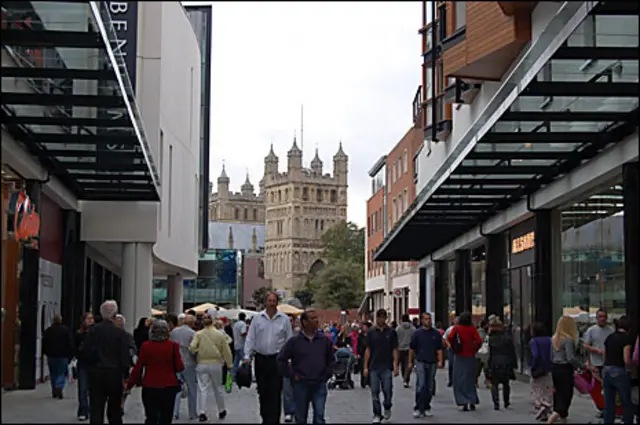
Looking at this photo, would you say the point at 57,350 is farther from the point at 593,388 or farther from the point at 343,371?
the point at 593,388

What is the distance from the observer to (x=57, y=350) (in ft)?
65.4

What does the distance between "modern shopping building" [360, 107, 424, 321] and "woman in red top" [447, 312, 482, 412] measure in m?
33.6

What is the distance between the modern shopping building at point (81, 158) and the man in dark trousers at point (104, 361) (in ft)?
3.54

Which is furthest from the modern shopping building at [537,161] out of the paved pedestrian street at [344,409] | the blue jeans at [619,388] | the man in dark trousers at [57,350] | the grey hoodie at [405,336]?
the man in dark trousers at [57,350]

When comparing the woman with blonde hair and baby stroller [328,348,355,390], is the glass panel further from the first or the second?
baby stroller [328,348,355,390]

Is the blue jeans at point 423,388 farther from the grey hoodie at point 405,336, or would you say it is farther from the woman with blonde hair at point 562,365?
the grey hoodie at point 405,336

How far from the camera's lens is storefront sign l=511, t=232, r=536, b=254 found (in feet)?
86.8

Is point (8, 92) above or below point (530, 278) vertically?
above

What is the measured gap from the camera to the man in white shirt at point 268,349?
552 inches

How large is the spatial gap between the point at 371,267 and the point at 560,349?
71.3 m

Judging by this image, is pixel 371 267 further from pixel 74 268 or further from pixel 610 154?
pixel 610 154

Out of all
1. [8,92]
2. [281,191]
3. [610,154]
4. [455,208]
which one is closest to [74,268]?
[455,208]

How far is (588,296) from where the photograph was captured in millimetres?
21875

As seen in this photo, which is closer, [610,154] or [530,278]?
[610,154]
